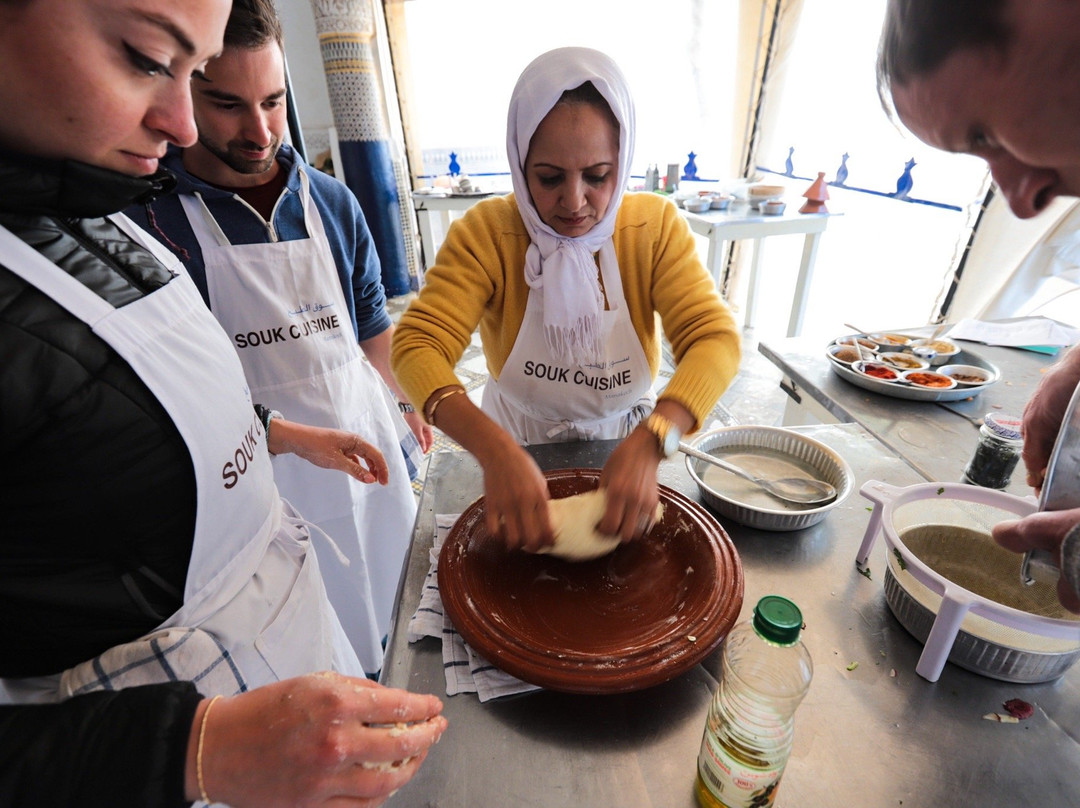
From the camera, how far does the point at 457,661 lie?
892 mm

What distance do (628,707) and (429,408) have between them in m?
0.82

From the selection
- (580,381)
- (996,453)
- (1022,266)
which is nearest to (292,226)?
(580,381)

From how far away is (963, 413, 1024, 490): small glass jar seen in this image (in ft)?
4.10

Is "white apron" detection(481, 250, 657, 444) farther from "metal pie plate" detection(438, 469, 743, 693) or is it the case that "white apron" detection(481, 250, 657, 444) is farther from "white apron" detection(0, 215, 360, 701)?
"white apron" detection(0, 215, 360, 701)

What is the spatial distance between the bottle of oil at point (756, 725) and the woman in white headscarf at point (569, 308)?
400 mm

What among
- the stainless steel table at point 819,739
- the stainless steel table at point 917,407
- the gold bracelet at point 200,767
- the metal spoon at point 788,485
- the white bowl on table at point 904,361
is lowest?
the stainless steel table at point 917,407

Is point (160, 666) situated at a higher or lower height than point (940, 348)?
higher

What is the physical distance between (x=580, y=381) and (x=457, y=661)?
989mm

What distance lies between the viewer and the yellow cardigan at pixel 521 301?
1396 mm

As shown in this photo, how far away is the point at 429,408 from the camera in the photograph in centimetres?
136

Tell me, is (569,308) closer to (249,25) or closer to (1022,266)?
(249,25)

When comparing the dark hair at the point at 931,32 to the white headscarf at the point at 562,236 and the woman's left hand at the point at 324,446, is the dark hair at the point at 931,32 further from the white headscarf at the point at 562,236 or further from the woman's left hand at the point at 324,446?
the woman's left hand at the point at 324,446

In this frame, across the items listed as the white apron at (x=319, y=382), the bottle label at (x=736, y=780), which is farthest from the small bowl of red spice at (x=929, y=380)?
the white apron at (x=319, y=382)

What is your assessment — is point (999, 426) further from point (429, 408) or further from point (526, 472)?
point (429, 408)
